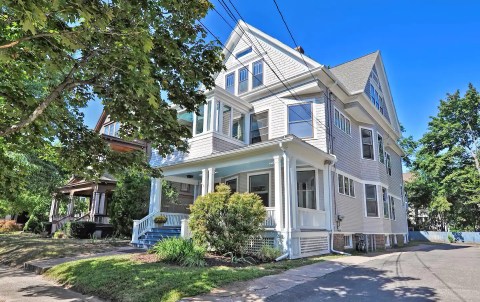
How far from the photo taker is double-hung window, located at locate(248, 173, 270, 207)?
14438 mm

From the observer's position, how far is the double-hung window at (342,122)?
15359mm

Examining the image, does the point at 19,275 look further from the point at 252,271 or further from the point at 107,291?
the point at 252,271

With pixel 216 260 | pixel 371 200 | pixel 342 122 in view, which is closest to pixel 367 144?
pixel 342 122

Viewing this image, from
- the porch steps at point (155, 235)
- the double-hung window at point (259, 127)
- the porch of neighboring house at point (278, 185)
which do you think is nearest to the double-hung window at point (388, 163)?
the porch of neighboring house at point (278, 185)

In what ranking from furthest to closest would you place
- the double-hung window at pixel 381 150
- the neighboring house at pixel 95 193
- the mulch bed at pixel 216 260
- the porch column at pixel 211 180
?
the neighboring house at pixel 95 193
the double-hung window at pixel 381 150
the porch column at pixel 211 180
the mulch bed at pixel 216 260

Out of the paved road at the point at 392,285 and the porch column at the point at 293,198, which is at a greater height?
the porch column at the point at 293,198

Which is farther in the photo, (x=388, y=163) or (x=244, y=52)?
(x=388, y=163)

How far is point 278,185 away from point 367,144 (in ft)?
29.5

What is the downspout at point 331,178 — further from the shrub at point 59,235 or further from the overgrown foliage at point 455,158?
the overgrown foliage at point 455,158

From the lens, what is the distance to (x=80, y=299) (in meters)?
Result: 6.39

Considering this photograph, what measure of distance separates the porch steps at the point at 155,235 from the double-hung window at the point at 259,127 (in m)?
5.81

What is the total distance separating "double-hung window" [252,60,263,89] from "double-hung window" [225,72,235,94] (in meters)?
1.56

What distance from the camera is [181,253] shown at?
29.2ft

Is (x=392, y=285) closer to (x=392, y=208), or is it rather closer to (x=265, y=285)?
(x=265, y=285)
